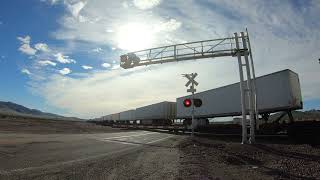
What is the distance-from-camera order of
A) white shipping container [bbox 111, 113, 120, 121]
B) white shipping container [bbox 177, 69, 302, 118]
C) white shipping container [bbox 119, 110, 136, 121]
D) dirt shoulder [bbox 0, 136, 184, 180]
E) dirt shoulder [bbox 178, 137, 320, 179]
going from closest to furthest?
dirt shoulder [bbox 0, 136, 184, 180], dirt shoulder [bbox 178, 137, 320, 179], white shipping container [bbox 177, 69, 302, 118], white shipping container [bbox 119, 110, 136, 121], white shipping container [bbox 111, 113, 120, 121]

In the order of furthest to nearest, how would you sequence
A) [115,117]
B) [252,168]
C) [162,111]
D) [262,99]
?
1. [115,117]
2. [162,111]
3. [262,99]
4. [252,168]

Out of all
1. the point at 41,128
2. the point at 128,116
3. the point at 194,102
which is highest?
the point at 128,116

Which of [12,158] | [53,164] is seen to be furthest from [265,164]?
[12,158]

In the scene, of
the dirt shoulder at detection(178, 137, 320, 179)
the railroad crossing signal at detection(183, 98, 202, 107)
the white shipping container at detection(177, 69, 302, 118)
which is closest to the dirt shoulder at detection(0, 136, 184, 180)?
the dirt shoulder at detection(178, 137, 320, 179)

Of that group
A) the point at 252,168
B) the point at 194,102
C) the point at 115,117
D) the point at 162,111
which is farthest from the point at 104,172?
the point at 115,117

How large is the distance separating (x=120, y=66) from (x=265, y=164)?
15.3m

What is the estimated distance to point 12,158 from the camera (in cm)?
1085

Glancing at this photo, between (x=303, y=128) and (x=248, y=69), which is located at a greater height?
(x=248, y=69)

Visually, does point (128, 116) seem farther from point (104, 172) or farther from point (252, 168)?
point (104, 172)

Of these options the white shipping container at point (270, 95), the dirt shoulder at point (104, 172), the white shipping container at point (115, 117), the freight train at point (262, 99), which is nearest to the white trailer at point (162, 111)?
the freight train at point (262, 99)

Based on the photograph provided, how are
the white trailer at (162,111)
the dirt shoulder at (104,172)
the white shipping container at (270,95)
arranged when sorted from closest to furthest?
the dirt shoulder at (104,172), the white shipping container at (270,95), the white trailer at (162,111)

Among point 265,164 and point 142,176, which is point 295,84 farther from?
point 142,176

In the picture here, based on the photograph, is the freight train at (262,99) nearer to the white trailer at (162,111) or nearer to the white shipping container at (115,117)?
the white trailer at (162,111)

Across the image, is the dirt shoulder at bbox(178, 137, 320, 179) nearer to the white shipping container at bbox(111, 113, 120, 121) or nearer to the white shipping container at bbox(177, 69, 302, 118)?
the white shipping container at bbox(177, 69, 302, 118)
